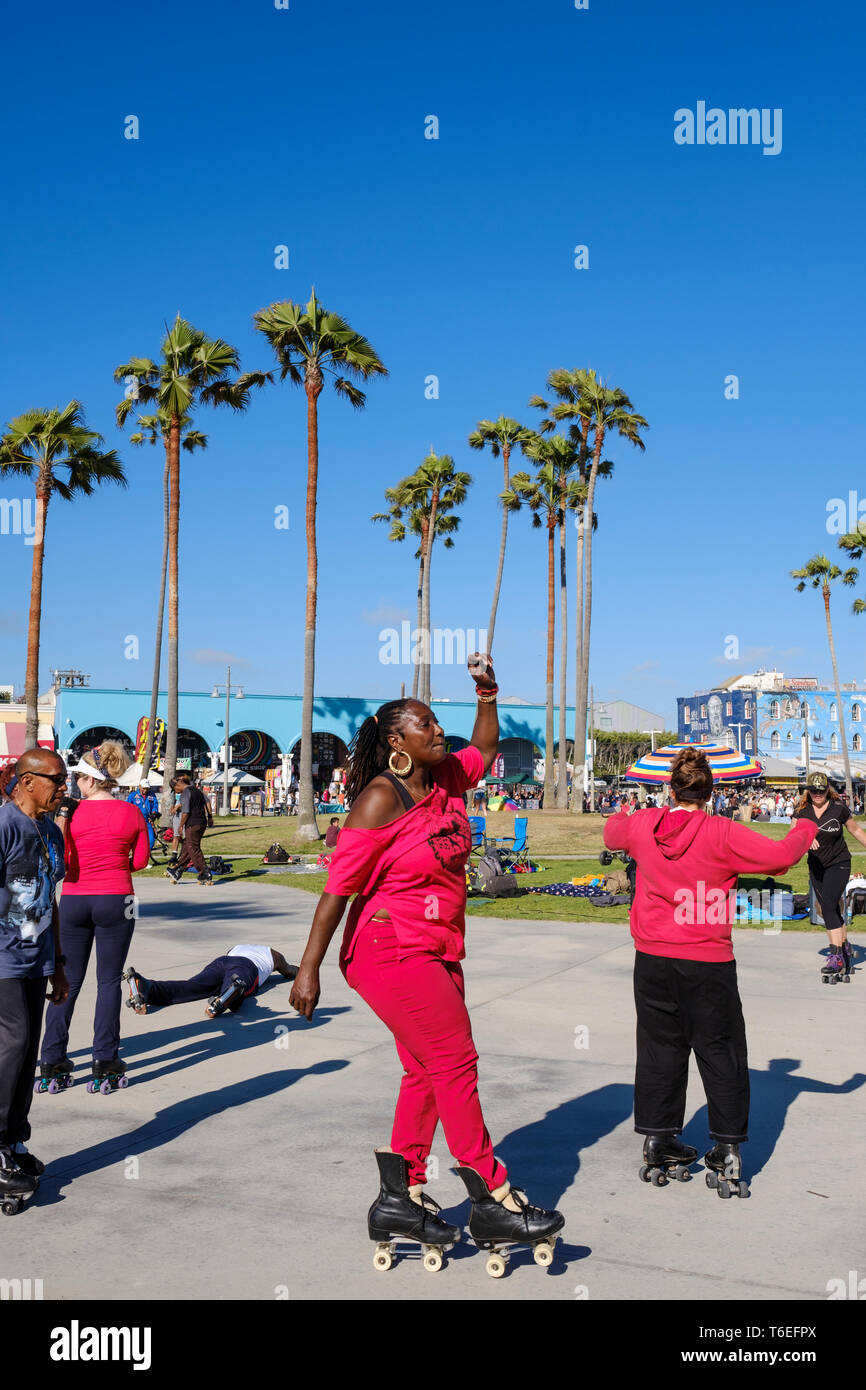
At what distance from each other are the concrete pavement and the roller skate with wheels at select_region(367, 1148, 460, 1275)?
0.23 ft

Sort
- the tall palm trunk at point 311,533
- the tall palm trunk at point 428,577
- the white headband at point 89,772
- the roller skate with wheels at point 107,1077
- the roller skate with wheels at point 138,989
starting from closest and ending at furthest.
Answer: the roller skate with wheels at point 107,1077
the white headband at point 89,772
the roller skate with wheels at point 138,989
the tall palm trunk at point 311,533
the tall palm trunk at point 428,577

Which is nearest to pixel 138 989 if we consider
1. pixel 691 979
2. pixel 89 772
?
pixel 89 772

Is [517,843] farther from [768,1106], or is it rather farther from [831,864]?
[768,1106]

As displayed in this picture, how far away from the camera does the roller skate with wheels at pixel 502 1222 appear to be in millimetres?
3484

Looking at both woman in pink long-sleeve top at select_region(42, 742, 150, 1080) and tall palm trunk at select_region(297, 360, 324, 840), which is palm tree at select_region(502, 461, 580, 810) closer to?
tall palm trunk at select_region(297, 360, 324, 840)

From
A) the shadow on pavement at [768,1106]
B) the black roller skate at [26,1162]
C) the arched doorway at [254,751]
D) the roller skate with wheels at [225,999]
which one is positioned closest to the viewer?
the black roller skate at [26,1162]

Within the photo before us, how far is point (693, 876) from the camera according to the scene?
14.7ft

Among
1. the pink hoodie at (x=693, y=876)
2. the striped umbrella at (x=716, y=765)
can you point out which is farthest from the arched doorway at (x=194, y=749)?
the pink hoodie at (x=693, y=876)

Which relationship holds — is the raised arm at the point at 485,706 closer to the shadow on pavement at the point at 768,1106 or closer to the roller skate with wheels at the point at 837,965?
the shadow on pavement at the point at 768,1106

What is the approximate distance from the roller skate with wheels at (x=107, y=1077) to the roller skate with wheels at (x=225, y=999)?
5.86 feet

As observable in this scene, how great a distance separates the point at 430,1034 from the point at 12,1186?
6.24 ft

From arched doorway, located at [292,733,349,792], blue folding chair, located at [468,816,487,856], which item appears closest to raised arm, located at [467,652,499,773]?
blue folding chair, located at [468,816,487,856]

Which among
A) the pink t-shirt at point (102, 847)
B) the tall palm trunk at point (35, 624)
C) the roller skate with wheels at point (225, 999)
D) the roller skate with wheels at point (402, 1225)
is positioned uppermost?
the tall palm trunk at point (35, 624)

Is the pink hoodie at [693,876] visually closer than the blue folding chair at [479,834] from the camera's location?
Yes
